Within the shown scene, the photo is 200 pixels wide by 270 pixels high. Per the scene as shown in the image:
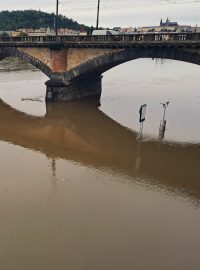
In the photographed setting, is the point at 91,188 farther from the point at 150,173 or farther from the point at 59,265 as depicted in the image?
the point at 59,265

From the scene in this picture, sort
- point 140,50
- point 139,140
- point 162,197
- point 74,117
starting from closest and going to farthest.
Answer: point 162,197 < point 139,140 < point 140,50 < point 74,117

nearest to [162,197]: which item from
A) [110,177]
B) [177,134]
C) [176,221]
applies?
[176,221]

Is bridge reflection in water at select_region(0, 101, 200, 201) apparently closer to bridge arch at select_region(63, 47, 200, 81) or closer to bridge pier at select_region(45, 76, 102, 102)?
bridge pier at select_region(45, 76, 102, 102)

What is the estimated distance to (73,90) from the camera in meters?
34.9

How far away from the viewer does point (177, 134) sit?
2420 centimetres

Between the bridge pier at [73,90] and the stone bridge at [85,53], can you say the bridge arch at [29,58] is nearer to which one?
the stone bridge at [85,53]

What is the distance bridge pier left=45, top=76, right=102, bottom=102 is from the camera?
32844 mm

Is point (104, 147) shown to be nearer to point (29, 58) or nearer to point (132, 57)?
point (132, 57)

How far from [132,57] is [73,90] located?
9.53 m

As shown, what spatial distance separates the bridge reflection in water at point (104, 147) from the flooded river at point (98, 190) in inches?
2.6

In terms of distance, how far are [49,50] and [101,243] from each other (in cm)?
2589

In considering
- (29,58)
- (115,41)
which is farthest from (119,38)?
(29,58)

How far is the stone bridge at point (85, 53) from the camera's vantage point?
80.7ft

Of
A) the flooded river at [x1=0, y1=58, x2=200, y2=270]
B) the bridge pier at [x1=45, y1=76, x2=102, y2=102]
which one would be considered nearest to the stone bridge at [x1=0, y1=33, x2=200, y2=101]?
the bridge pier at [x1=45, y1=76, x2=102, y2=102]
